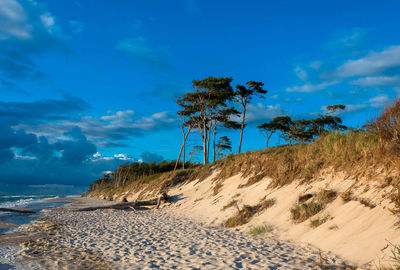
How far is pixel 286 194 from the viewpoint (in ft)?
36.1

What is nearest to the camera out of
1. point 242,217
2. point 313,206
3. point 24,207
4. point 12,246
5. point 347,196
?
point 347,196

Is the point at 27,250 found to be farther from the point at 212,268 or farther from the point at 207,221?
the point at 207,221

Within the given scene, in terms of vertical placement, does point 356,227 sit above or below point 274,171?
below

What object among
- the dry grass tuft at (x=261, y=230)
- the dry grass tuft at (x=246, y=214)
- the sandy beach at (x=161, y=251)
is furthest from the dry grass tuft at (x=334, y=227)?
the dry grass tuft at (x=246, y=214)

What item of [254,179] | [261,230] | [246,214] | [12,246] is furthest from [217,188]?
[12,246]

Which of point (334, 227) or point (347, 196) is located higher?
point (347, 196)

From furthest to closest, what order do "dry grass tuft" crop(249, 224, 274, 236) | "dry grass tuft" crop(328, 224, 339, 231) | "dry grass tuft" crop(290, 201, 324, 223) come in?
1. "dry grass tuft" crop(249, 224, 274, 236)
2. "dry grass tuft" crop(290, 201, 324, 223)
3. "dry grass tuft" crop(328, 224, 339, 231)

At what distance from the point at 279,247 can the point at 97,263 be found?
14.7 feet

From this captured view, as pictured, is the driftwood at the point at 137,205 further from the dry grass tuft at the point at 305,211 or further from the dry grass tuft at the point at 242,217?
the dry grass tuft at the point at 305,211

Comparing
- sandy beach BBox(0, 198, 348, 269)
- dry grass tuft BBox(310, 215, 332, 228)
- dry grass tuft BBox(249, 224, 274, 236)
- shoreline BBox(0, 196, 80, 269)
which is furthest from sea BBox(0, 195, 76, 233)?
dry grass tuft BBox(310, 215, 332, 228)

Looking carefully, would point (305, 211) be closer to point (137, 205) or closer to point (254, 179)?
point (254, 179)

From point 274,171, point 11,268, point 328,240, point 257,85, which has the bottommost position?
point 11,268

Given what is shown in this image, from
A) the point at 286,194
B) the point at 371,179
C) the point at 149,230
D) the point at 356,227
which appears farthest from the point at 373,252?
the point at 149,230

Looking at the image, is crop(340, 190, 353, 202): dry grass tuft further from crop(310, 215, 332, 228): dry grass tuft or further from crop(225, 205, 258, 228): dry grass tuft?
crop(225, 205, 258, 228): dry grass tuft
